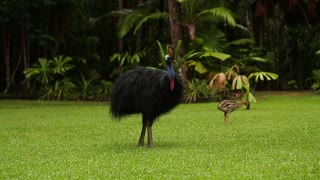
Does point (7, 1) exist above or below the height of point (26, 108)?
above

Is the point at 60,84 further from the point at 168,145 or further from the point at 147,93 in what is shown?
the point at 147,93

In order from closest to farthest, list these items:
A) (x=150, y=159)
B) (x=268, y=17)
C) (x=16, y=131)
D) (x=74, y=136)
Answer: (x=150, y=159)
(x=74, y=136)
(x=16, y=131)
(x=268, y=17)

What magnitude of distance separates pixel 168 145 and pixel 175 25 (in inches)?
390

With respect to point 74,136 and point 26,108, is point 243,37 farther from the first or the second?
point 74,136

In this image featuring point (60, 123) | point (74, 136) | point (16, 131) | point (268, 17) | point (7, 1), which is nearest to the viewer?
point (74, 136)

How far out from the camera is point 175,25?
19172mm

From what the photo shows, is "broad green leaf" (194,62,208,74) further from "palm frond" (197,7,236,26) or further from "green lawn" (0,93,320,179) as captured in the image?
"green lawn" (0,93,320,179)

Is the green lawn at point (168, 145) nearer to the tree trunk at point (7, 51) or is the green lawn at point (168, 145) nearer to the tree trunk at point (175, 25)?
the tree trunk at point (175, 25)

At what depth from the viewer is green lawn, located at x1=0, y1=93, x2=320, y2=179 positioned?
7211 millimetres

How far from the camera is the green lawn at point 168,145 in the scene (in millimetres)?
7211

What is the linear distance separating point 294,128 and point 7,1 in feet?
35.7

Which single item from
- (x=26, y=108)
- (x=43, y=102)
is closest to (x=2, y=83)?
(x=43, y=102)

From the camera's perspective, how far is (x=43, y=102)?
19.7 m

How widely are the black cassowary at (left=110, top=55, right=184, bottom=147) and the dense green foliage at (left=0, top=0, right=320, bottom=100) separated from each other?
32.3 feet
